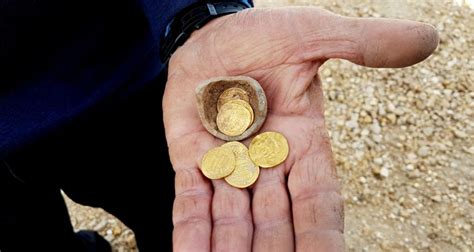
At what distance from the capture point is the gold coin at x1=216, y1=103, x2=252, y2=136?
5.79 feet

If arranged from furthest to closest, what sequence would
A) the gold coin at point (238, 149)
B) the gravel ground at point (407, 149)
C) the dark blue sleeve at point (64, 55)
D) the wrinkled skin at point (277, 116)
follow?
the gravel ground at point (407, 149) → the gold coin at point (238, 149) → the dark blue sleeve at point (64, 55) → the wrinkled skin at point (277, 116)

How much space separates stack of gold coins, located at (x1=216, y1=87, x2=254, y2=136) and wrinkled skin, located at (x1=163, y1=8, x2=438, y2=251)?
71mm

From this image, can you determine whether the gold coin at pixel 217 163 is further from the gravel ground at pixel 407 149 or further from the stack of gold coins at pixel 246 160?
the gravel ground at pixel 407 149

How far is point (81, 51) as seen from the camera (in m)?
1.68

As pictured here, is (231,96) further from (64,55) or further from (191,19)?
(64,55)

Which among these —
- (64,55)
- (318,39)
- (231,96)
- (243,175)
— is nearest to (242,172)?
(243,175)

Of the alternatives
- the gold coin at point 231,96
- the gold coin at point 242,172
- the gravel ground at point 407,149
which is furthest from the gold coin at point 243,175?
→ the gravel ground at point 407,149

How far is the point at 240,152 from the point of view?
1744 mm

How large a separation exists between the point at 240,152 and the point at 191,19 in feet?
1.60

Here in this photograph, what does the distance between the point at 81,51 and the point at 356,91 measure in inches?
82.5

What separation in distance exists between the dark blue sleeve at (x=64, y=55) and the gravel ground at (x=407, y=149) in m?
1.49

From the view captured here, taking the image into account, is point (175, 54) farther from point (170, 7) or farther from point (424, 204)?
point (424, 204)

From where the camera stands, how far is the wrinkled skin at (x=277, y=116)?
4.70 ft

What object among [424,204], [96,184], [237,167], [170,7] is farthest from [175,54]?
[424,204]
